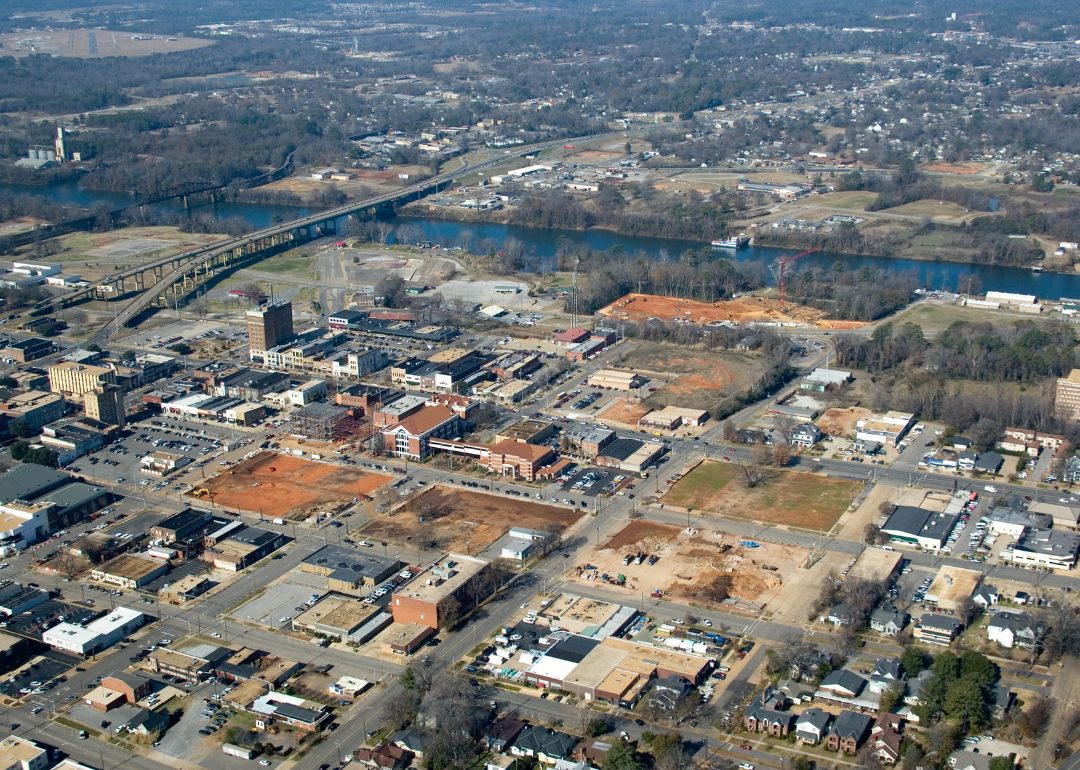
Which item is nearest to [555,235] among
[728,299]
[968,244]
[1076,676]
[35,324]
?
[728,299]

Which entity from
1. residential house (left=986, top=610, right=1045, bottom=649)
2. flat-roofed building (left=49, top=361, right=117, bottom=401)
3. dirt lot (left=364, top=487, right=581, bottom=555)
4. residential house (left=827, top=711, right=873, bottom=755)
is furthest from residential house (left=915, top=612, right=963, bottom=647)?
flat-roofed building (left=49, top=361, right=117, bottom=401)

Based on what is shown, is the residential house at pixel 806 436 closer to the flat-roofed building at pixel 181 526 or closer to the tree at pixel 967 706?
the tree at pixel 967 706

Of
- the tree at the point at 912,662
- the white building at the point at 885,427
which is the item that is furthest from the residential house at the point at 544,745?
the white building at the point at 885,427

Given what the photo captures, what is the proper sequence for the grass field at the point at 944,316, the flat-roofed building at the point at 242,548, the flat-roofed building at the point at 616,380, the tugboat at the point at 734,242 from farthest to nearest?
the tugboat at the point at 734,242 < the grass field at the point at 944,316 < the flat-roofed building at the point at 616,380 < the flat-roofed building at the point at 242,548

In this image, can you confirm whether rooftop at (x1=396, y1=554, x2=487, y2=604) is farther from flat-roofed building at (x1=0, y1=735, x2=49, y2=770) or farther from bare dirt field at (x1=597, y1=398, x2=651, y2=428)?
bare dirt field at (x1=597, y1=398, x2=651, y2=428)

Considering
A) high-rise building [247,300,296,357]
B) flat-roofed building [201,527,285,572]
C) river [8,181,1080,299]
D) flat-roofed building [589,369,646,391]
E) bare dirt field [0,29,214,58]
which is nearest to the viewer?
flat-roofed building [201,527,285,572]

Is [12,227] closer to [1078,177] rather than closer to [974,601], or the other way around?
[974,601]

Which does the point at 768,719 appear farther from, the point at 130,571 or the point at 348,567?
the point at 130,571
